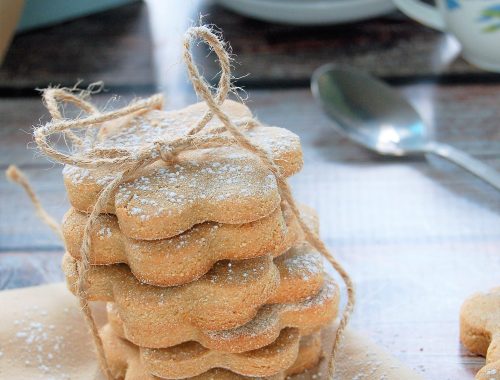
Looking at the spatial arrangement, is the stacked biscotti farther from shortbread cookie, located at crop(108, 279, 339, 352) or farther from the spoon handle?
the spoon handle

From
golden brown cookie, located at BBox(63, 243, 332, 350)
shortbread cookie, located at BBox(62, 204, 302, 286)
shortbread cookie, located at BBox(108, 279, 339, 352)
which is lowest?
shortbread cookie, located at BBox(108, 279, 339, 352)

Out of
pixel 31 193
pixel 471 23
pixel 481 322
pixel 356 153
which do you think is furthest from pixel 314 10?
pixel 481 322

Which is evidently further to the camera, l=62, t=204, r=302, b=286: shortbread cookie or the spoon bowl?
the spoon bowl

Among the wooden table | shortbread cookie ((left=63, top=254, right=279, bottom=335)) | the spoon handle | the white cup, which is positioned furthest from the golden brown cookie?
the white cup

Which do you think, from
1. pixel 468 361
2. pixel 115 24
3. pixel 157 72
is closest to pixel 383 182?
pixel 468 361

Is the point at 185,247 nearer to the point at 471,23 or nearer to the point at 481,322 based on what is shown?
the point at 481,322
